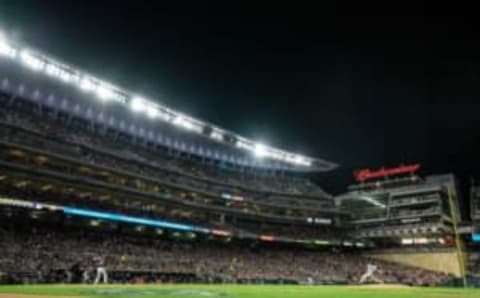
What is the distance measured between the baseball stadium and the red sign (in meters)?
0.30

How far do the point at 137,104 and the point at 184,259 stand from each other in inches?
965

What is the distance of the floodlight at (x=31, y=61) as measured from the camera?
179 ft

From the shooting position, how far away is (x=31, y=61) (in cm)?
5522

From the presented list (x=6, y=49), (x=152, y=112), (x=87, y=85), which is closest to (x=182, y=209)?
(x=152, y=112)

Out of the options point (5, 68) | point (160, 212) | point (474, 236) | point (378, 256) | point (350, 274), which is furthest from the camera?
point (378, 256)

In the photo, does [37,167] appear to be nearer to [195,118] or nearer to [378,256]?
[195,118]

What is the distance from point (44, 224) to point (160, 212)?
16763 mm

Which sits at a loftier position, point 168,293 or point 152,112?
point 152,112

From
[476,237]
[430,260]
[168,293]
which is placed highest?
[476,237]

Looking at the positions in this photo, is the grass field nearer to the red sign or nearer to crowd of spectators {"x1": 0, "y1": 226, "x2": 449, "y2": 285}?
crowd of spectators {"x1": 0, "y1": 226, "x2": 449, "y2": 285}

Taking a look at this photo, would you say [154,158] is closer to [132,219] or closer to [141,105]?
[141,105]

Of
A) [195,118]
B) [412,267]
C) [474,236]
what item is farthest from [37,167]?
[474,236]

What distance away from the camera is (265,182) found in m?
93.6

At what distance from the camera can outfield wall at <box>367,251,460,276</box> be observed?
78.8 meters
